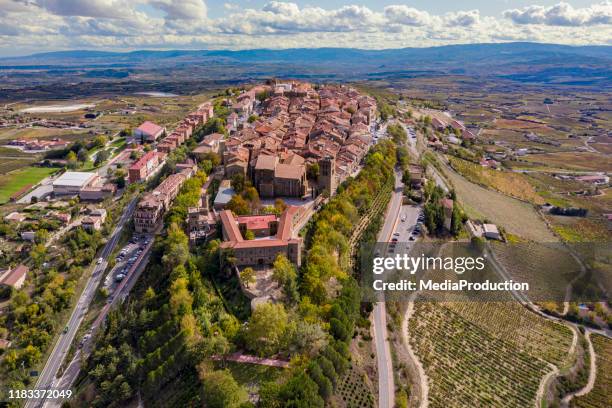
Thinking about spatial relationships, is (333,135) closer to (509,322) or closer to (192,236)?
(192,236)

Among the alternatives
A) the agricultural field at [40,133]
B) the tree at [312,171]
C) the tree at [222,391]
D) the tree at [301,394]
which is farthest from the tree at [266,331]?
the agricultural field at [40,133]

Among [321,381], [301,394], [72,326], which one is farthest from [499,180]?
[72,326]

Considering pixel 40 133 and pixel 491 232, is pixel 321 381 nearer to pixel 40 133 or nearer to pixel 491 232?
pixel 491 232

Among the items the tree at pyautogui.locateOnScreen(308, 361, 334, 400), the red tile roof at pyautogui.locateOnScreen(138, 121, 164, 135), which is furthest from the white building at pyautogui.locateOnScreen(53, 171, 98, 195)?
the tree at pyautogui.locateOnScreen(308, 361, 334, 400)

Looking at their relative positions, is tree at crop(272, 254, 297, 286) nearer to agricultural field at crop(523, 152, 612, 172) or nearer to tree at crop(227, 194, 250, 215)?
tree at crop(227, 194, 250, 215)

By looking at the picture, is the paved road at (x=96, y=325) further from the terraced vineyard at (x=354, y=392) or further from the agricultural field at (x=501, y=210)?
the agricultural field at (x=501, y=210)

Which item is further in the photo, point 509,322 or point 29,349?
point 509,322

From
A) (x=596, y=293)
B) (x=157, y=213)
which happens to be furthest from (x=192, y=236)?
(x=596, y=293)
